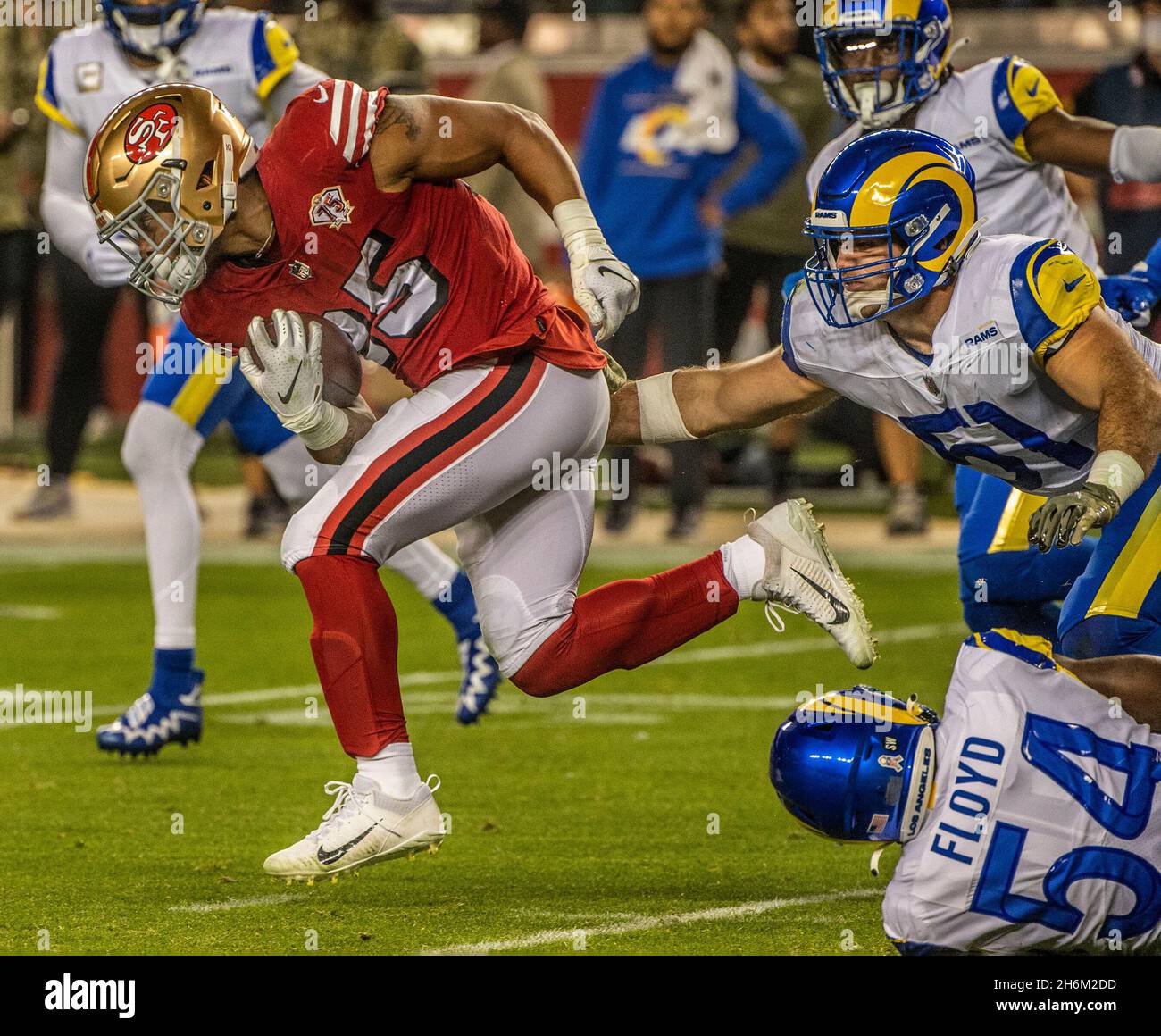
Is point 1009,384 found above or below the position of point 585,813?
above

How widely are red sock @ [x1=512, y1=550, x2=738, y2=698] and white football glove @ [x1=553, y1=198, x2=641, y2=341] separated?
548 millimetres

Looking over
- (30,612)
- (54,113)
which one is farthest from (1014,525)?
(30,612)

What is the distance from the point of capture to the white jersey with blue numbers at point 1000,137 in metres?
5.22

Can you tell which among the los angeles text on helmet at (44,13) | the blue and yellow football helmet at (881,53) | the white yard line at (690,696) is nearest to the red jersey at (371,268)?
the blue and yellow football helmet at (881,53)

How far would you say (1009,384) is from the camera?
3982 millimetres

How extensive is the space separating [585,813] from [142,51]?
2.53 meters

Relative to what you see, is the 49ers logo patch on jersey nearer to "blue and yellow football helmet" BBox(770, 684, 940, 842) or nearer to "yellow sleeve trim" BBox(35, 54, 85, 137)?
"blue and yellow football helmet" BBox(770, 684, 940, 842)

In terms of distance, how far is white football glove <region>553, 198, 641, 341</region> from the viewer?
13.6 feet

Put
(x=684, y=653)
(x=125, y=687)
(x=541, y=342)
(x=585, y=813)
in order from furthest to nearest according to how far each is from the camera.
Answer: (x=684, y=653)
(x=125, y=687)
(x=585, y=813)
(x=541, y=342)

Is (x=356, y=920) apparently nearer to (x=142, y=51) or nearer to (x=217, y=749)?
(x=217, y=749)

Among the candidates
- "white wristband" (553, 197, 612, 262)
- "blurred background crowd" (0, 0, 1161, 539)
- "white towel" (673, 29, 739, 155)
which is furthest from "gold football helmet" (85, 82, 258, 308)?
"white towel" (673, 29, 739, 155)

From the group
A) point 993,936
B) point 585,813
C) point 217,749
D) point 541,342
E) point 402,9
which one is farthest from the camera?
point 402,9

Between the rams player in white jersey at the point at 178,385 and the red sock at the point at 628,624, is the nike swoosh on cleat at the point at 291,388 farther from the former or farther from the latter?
the rams player in white jersey at the point at 178,385

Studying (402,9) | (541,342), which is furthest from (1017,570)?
(402,9)
